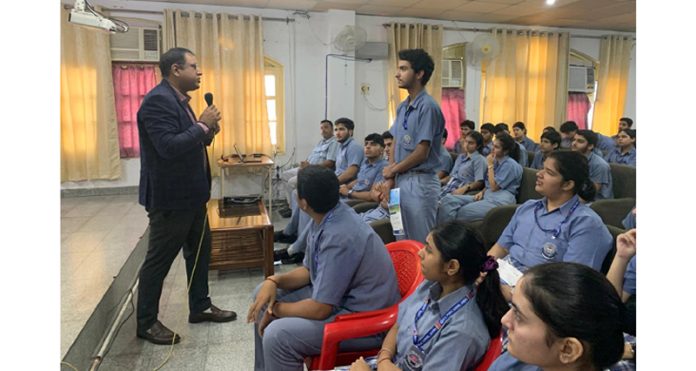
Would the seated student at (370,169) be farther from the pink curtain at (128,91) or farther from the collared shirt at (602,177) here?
the pink curtain at (128,91)

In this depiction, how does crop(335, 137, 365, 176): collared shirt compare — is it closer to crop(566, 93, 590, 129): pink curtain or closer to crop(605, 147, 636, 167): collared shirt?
crop(605, 147, 636, 167): collared shirt

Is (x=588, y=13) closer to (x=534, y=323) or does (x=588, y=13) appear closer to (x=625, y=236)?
(x=625, y=236)

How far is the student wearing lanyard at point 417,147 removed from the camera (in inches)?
99.7

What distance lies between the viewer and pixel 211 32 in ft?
18.9

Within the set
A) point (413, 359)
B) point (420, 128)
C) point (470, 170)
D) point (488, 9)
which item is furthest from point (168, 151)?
point (488, 9)

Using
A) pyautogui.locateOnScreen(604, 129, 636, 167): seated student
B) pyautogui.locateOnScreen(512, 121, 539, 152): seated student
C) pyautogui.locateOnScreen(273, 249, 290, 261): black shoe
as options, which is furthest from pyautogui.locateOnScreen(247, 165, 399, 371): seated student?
pyautogui.locateOnScreen(512, 121, 539, 152): seated student

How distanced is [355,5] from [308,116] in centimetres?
158

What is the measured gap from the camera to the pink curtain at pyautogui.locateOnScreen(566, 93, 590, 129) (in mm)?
7602

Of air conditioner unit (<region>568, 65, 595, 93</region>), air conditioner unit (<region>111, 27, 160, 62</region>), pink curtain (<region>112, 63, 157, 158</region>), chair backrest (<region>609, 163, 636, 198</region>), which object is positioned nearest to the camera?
chair backrest (<region>609, 163, 636, 198</region>)

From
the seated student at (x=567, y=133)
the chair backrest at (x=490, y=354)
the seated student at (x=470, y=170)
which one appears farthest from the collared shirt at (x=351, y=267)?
the seated student at (x=567, y=133)

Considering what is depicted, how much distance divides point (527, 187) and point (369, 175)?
1.34 metres

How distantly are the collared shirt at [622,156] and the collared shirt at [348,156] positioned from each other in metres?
2.62

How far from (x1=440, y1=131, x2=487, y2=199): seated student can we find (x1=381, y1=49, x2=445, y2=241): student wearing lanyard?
1480 millimetres

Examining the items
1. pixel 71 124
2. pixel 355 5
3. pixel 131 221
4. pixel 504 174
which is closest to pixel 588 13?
pixel 355 5
